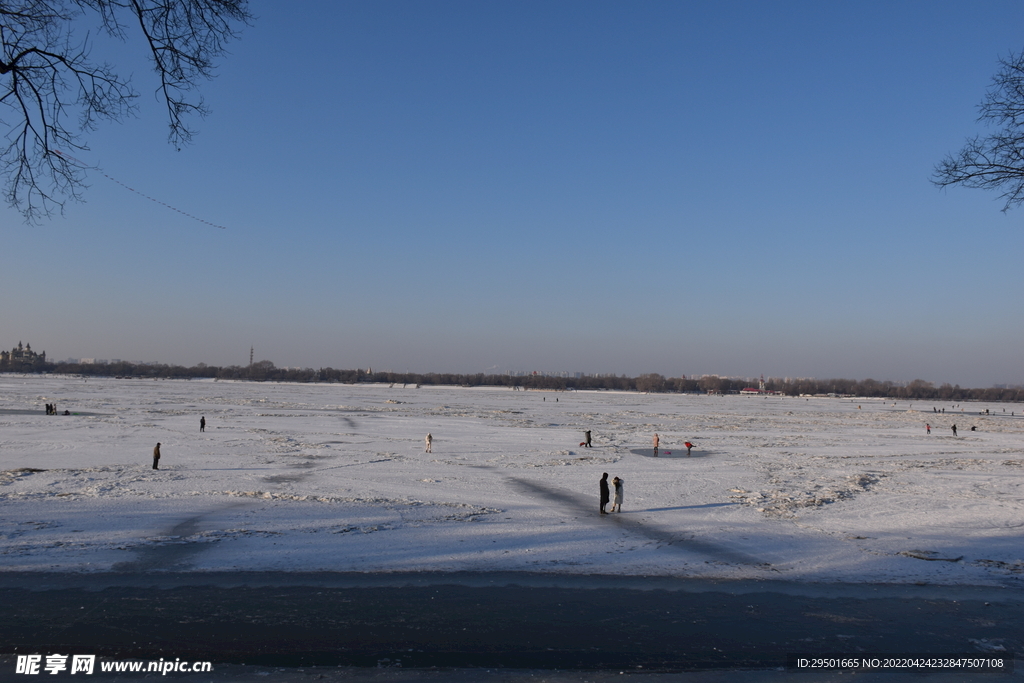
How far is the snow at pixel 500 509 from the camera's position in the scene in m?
10.6

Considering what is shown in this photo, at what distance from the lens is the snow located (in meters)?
10.6

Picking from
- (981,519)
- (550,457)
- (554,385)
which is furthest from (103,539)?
(554,385)

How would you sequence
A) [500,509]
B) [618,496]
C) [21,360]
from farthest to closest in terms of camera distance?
[21,360] → [500,509] → [618,496]

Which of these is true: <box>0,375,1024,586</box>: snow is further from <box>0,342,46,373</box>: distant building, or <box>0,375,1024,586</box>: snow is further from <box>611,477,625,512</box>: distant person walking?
<box>0,342,46,373</box>: distant building

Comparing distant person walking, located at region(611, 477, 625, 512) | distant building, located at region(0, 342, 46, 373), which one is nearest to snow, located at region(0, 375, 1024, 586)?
distant person walking, located at region(611, 477, 625, 512)

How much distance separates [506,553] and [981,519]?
38.3 ft

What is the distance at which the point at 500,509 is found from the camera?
1467 cm

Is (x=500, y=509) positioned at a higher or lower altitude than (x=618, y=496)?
lower

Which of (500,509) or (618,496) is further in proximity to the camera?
(500,509)

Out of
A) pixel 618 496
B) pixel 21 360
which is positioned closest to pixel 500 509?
pixel 618 496

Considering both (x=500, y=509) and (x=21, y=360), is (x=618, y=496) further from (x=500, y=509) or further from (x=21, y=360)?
(x=21, y=360)

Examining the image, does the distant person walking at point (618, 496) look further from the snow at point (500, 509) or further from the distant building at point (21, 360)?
the distant building at point (21, 360)

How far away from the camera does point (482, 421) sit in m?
43.9

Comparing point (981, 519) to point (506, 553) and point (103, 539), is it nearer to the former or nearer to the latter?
point (506, 553)
